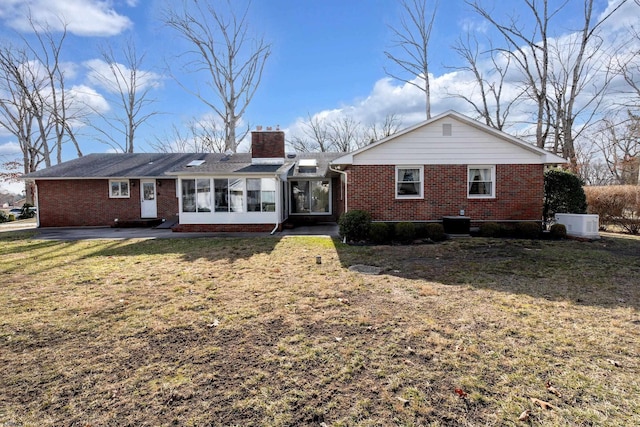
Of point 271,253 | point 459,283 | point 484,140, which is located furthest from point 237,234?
point 484,140

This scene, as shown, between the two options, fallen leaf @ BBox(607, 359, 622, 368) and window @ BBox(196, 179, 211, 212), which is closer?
fallen leaf @ BBox(607, 359, 622, 368)

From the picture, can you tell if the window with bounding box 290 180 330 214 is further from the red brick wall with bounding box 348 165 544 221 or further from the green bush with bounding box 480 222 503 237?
the green bush with bounding box 480 222 503 237

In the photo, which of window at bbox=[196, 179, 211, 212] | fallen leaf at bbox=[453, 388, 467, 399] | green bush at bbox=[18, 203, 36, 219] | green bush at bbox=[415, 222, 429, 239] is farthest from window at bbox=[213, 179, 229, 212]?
green bush at bbox=[18, 203, 36, 219]

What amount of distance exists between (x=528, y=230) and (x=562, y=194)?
3070 millimetres

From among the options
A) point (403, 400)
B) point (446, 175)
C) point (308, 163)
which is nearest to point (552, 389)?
point (403, 400)

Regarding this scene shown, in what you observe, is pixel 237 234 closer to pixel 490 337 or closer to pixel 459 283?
pixel 459 283

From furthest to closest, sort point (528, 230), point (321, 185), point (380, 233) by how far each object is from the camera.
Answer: point (321, 185), point (528, 230), point (380, 233)

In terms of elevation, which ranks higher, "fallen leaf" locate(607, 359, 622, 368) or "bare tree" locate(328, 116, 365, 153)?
"bare tree" locate(328, 116, 365, 153)

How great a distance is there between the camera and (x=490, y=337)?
3.80 metres

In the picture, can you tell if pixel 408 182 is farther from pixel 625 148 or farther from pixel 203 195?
pixel 625 148

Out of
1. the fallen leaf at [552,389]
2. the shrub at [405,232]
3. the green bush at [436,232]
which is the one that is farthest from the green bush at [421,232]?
the fallen leaf at [552,389]

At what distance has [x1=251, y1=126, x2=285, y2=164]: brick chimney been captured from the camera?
1620 cm

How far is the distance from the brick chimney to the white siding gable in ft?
18.0

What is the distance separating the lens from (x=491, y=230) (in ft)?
37.9
